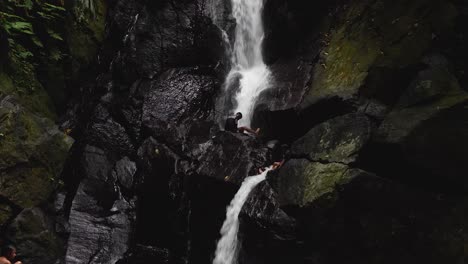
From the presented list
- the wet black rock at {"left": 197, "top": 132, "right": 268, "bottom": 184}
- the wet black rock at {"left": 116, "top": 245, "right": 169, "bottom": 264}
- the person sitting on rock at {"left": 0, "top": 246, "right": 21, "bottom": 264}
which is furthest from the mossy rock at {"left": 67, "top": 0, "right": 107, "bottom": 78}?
the wet black rock at {"left": 116, "top": 245, "right": 169, "bottom": 264}

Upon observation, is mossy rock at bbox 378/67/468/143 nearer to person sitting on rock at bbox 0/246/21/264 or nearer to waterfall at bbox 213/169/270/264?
waterfall at bbox 213/169/270/264

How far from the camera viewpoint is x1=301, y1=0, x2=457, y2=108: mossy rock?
25.2 ft

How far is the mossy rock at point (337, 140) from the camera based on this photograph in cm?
686

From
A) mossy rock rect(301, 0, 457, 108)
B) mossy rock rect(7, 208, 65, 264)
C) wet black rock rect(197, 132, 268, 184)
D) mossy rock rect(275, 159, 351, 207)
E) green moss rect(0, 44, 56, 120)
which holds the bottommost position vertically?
mossy rock rect(7, 208, 65, 264)

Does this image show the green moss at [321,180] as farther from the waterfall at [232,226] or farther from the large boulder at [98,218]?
the large boulder at [98,218]

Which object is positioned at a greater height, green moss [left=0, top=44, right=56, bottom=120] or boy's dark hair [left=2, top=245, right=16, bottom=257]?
green moss [left=0, top=44, right=56, bottom=120]

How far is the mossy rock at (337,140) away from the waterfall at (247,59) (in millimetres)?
3784

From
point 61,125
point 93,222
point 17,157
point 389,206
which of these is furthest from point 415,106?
point 61,125

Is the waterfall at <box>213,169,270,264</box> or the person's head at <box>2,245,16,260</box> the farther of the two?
the waterfall at <box>213,169,270,264</box>

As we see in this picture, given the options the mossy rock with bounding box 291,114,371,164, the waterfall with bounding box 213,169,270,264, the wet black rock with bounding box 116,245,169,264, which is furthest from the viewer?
the wet black rock with bounding box 116,245,169,264

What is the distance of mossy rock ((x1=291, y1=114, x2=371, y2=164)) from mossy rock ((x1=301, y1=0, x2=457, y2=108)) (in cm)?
94

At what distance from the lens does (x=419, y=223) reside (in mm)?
5941

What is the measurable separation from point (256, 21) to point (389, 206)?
10046 millimetres

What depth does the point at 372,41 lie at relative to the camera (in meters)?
8.81
